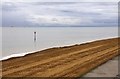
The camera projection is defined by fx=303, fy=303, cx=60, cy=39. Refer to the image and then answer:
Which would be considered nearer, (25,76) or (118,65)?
(25,76)

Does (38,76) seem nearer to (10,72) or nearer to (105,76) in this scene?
(10,72)

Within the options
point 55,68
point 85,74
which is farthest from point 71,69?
point 85,74

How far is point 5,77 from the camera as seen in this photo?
39.6 ft

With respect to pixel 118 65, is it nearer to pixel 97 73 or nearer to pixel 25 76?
pixel 97 73

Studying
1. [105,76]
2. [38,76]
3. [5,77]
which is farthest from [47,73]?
[105,76]

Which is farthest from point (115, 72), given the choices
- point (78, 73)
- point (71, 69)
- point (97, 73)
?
point (71, 69)

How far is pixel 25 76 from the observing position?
39.7ft

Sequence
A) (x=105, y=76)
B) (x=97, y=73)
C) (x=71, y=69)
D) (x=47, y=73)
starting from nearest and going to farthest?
(x=105, y=76), (x=97, y=73), (x=47, y=73), (x=71, y=69)

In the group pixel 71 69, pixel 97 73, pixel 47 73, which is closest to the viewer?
pixel 97 73

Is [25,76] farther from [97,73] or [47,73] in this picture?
[97,73]

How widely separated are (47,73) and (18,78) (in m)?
1.40

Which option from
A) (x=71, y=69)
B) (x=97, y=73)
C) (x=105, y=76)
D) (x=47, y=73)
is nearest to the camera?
(x=105, y=76)

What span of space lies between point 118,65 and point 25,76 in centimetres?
425

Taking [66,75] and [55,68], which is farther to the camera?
[55,68]
